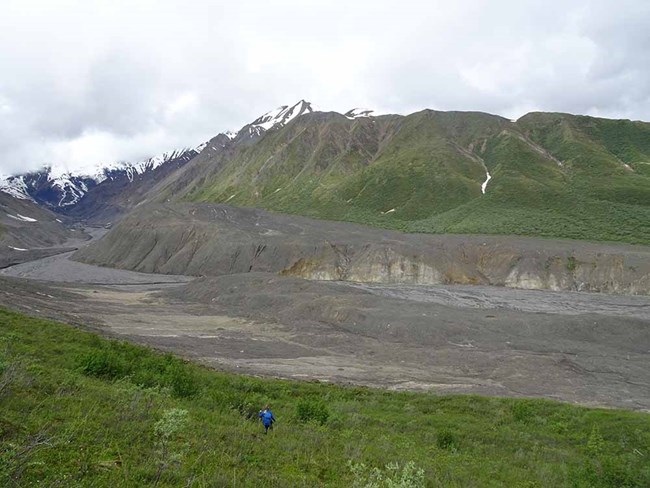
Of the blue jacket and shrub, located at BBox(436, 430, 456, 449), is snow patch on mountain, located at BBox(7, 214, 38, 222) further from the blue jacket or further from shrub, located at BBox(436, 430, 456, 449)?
shrub, located at BBox(436, 430, 456, 449)

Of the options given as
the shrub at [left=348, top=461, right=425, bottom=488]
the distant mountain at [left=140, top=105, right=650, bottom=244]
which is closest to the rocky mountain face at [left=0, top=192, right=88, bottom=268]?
→ the distant mountain at [left=140, top=105, right=650, bottom=244]

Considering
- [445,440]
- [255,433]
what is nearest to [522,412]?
[445,440]

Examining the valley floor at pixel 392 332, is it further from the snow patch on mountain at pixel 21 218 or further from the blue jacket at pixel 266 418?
the snow patch on mountain at pixel 21 218

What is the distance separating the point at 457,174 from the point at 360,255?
5677 centimetres

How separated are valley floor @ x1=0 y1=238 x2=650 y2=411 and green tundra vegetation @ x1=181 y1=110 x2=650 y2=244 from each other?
115 feet

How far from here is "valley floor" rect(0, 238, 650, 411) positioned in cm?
2966

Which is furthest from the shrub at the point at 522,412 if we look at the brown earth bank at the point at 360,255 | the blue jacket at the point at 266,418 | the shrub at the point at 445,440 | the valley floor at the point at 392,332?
the brown earth bank at the point at 360,255

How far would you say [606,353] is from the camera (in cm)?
3516

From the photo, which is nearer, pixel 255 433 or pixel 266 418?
pixel 255 433

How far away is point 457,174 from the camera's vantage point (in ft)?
394

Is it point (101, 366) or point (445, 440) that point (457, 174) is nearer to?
point (445, 440)

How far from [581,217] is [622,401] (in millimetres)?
71399

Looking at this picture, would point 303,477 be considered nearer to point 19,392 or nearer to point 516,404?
point 19,392

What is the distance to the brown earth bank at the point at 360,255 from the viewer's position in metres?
64.3
